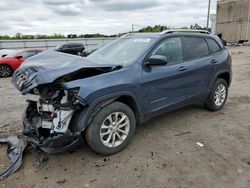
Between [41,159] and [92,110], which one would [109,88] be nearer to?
[92,110]

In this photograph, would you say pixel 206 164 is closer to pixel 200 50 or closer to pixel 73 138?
pixel 73 138

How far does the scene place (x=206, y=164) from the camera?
3199 millimetres

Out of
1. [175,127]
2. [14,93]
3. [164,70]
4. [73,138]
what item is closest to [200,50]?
[164,70]

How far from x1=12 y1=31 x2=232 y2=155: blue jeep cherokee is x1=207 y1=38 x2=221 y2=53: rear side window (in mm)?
361

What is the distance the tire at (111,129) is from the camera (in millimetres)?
3197

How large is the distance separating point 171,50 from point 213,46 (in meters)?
1.45

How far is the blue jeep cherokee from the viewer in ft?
9.97

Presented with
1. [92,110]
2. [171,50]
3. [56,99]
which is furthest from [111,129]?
[171,50]

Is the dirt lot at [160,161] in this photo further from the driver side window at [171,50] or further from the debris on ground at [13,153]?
the driver side window at [171,50]

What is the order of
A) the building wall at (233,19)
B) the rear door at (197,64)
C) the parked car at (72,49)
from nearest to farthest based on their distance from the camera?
the rear door at (197,64) → the parked car at (72,49) → the building wall at (233,19)

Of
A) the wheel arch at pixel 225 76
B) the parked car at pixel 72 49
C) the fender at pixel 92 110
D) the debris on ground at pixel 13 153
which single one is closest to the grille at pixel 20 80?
the fender at pixel 92 110

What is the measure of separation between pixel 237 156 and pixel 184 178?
1028mm

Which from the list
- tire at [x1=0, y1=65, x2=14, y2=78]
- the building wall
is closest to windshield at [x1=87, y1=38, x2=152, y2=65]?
tire at [x1=0, y1=65, x2=14, y2=78]

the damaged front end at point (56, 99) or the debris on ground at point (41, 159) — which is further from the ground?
the damaged front end at point (56, 99)
